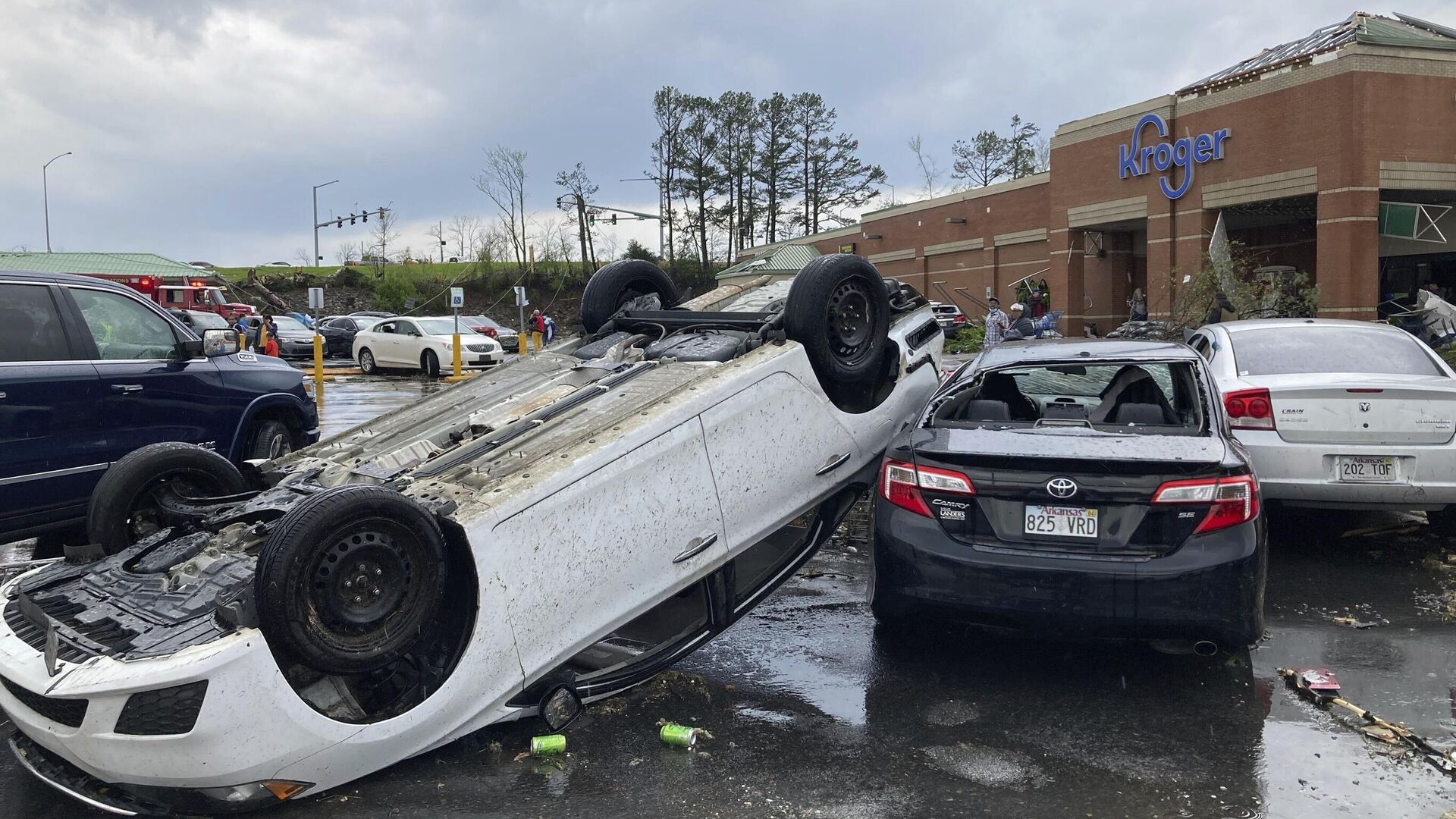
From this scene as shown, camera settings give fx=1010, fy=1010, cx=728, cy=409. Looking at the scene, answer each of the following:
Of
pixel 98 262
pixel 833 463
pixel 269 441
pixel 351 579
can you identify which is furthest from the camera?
pixel 98 262

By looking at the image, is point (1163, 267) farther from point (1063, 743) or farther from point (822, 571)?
point (1063, 743)

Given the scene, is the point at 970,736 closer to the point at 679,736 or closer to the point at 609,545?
the point at 679,736

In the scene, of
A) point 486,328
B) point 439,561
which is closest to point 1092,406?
point 439,561

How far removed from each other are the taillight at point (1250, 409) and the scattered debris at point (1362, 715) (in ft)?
6.50

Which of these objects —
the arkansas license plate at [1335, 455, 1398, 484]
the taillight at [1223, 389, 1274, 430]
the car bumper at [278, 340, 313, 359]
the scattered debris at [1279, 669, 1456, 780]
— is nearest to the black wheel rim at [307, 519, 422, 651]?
the scattered debris at [1279, 669, 1456, 780]

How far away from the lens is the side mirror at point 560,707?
367cm

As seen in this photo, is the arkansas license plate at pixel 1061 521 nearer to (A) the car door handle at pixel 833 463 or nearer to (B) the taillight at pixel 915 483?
(B) the taillight at pixel 915 483

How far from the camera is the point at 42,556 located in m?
6.89

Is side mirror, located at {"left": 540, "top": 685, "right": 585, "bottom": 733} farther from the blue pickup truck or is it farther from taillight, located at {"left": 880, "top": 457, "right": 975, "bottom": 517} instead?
the blue pickup truck

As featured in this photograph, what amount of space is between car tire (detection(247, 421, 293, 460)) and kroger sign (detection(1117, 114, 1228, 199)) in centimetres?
2323

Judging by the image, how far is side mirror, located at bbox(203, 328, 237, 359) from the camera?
657cm

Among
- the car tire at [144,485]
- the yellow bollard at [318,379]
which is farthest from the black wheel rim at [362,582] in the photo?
the yellow bollard at [318,379]

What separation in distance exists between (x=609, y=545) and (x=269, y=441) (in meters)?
4.51

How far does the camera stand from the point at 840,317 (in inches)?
195
